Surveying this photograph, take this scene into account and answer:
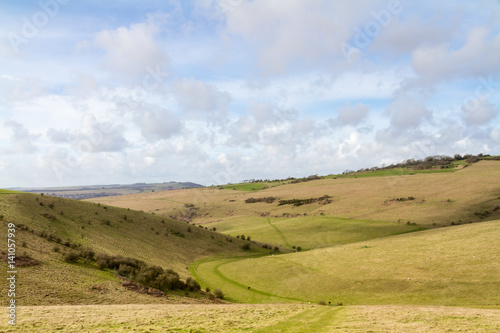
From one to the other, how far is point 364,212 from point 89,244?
72812 mm

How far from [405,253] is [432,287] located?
37.3 feet

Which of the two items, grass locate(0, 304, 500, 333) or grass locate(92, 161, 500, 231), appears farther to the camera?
grass locate(92, 161, 500, 231)

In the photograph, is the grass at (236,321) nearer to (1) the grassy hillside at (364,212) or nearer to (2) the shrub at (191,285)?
(2) the shrub at (191,285)

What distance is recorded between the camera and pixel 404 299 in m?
28.4

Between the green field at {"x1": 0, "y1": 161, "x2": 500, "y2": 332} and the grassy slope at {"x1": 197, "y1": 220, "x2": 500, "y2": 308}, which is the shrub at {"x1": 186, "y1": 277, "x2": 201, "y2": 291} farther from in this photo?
the grassy slope at {"x1": 197, "y1": 220, "x2": 500, "y2": 308}

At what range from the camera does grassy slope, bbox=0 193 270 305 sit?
22.7 m

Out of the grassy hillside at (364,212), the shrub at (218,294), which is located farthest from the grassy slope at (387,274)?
the grassy hillside at (364,212)

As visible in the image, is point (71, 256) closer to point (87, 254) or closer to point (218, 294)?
point (87, 254)

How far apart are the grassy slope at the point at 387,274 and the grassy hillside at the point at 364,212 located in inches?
901

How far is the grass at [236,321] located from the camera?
48.6 feet

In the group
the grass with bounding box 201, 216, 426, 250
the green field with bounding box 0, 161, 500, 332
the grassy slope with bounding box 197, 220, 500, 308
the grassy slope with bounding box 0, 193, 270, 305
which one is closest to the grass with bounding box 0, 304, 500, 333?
the green field with bounding box 0, 161, 500, 332

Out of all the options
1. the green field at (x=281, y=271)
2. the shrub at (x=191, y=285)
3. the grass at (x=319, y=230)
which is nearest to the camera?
the green field at (x=281, y=271)

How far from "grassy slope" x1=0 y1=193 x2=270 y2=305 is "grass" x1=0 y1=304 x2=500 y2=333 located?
5.01m

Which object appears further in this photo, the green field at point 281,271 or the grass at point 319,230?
the grass at point 319,230
